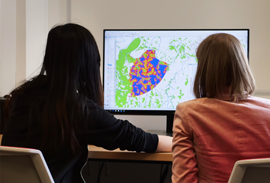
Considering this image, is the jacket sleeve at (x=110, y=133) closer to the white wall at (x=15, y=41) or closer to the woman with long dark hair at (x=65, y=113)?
the woman with long dark hair at (x=65, y=113)

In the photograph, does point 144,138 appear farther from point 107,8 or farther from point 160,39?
point 107,8

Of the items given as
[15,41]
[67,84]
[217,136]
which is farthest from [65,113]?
[15,41]

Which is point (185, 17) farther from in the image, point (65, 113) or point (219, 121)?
point (65, 113)

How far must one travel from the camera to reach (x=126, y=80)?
56.1 inches

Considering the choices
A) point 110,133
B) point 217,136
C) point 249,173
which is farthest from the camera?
point 110,133

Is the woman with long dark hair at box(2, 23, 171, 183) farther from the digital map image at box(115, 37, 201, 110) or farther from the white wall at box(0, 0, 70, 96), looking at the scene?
the white wall at box(0, 0, 70, 96)

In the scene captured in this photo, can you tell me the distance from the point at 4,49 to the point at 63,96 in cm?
121

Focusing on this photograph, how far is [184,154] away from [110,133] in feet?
0.88

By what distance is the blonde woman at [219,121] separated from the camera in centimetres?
76

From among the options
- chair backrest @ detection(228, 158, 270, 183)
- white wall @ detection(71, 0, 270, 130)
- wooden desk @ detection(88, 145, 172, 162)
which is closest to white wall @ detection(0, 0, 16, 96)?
white wall @ detection(71, 0, 270, 130)

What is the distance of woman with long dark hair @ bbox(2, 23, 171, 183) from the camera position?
82cm

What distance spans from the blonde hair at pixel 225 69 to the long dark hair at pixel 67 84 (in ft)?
1.35

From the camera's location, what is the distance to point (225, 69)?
812mm

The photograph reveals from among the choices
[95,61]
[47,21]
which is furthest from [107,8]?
[95,61]
